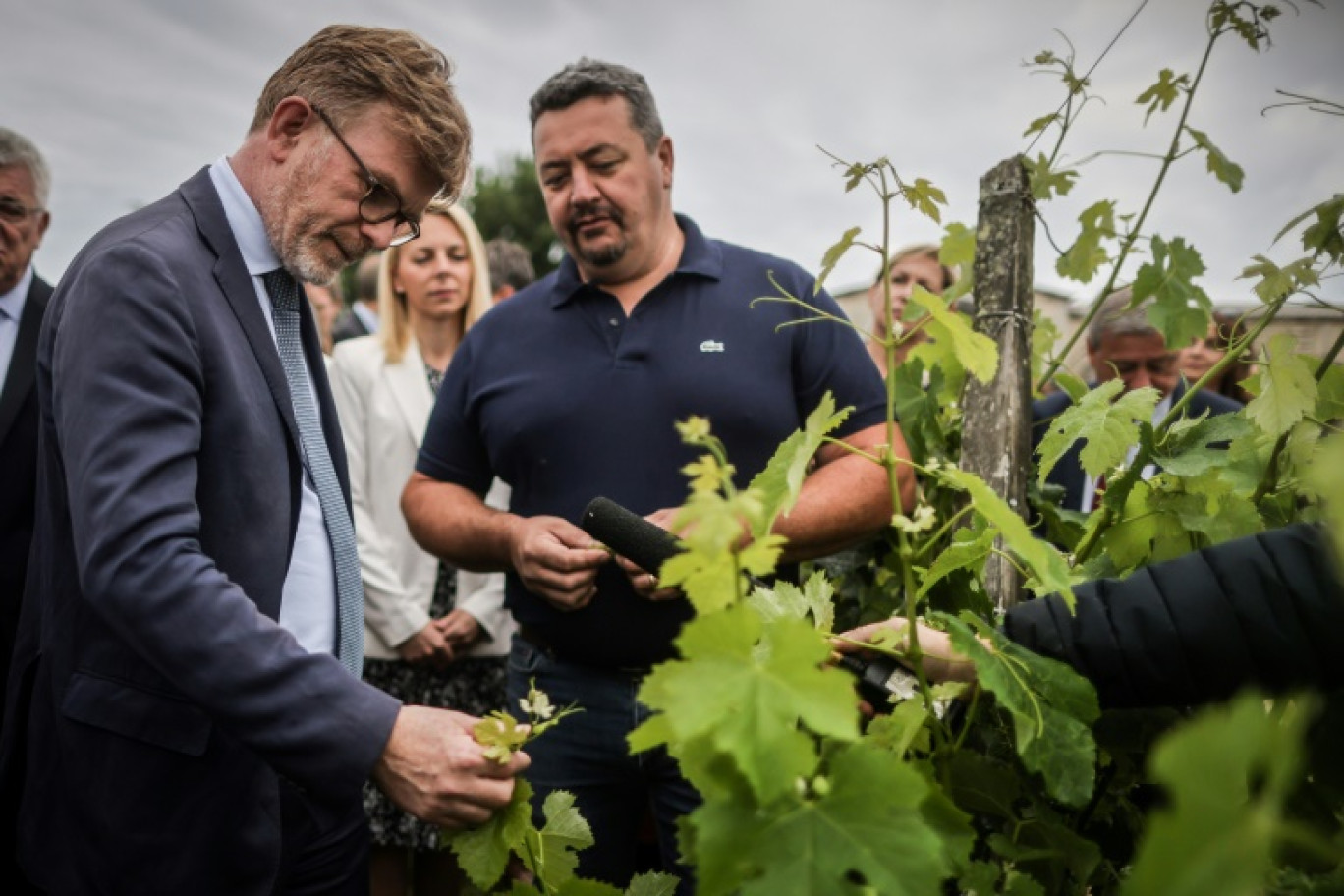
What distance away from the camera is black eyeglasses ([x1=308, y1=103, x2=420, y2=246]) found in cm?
194

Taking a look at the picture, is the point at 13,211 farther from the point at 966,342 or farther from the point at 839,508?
the point at 966,342

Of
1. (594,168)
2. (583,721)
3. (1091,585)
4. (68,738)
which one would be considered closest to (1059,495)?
(1091,585)

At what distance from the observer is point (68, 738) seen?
5.48ft

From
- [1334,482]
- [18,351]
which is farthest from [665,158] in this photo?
[1334,482]

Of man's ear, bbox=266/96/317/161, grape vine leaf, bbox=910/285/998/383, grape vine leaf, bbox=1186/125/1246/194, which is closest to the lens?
grape vine leaf, bbox=910/285/998/383

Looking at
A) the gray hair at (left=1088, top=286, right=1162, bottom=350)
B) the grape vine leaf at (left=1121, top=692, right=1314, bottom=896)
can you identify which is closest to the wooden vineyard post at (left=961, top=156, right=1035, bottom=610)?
the grape vine leaf at (left=1121, top=692, right=1314, bottom=896)

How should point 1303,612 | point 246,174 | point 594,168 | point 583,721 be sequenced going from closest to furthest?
point 1303,612, point 246,174, point 583,721, point 594,168

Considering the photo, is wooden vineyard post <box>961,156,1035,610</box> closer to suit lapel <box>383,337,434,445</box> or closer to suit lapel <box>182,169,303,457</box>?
suit lapel <box>182,169,303,457</box>

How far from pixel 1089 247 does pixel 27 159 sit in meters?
3.46

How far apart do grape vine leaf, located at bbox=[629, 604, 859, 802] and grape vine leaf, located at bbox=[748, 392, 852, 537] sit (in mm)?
226

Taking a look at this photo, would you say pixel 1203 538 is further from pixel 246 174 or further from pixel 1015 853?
pixel 246 174

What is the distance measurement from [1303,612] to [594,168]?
6.74 feet

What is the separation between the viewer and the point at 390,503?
3668 millimetres

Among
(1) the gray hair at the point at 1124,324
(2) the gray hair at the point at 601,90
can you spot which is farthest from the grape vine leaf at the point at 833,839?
(1) the gray hair at the point at 1124,324
